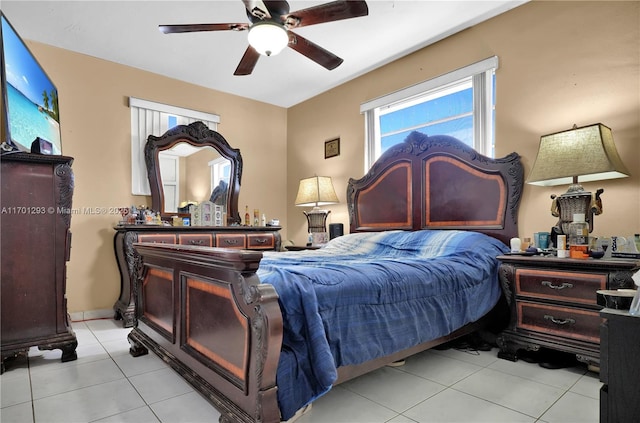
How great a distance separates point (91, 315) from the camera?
3.77 m

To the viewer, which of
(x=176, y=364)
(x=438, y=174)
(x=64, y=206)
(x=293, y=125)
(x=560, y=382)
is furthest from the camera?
(x=293, y=125)

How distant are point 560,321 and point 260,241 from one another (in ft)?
10.2

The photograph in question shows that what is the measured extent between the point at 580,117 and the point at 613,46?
50 centimetres

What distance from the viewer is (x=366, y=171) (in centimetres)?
432

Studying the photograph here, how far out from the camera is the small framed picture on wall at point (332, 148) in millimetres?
4688

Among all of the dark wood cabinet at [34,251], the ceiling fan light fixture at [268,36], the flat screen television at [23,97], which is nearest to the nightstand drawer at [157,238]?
the dark wood cabinet at [34,251]

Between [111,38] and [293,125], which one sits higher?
[111,38]

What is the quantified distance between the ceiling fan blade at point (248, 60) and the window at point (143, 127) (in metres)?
1.76

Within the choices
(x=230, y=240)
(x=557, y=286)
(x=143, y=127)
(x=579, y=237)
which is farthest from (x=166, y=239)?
(x=579, y=237)

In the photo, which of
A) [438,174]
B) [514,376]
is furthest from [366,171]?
[514,376]

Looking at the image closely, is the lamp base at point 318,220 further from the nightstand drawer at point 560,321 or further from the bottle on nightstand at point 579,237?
the bottle on nightstand at point 579,237

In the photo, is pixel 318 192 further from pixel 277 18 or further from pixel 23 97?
pixel 23 97

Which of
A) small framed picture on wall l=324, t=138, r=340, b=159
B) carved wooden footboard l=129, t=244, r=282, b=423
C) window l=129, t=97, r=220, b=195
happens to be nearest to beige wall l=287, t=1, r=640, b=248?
small framed picture on wall l=324, t=138, r=340, b=159

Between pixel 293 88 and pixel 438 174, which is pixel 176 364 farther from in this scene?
pixel 293 88
